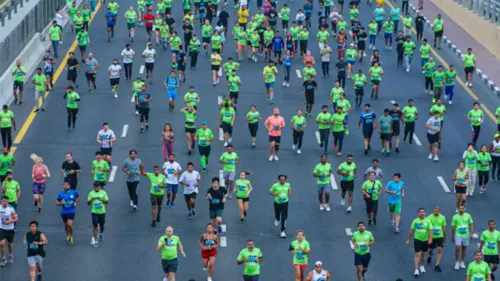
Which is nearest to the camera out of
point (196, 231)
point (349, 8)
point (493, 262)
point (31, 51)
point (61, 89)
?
point (493, 262)

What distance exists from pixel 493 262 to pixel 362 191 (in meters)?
4.88

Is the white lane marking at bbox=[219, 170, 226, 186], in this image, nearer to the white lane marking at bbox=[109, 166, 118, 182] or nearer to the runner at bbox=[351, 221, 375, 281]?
the white lane marking at bbox=[109, 166, 118, 182]

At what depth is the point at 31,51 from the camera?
50.3 m

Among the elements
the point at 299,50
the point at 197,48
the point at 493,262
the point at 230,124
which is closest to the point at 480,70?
the point at 299,50

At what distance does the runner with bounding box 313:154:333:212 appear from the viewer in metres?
33.7

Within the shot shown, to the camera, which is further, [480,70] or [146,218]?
[480,70]

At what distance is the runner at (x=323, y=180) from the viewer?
111ft

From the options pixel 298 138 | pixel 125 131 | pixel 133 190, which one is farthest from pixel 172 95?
pixel 133 190

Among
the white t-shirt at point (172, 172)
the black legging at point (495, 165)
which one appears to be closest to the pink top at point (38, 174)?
the white t-shirt at point (172, 172)

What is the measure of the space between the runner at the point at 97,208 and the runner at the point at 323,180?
18.4 ft

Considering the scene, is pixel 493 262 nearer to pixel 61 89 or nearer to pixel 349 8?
pixel 61 89

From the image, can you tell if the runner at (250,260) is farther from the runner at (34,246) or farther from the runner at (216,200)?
the runner at (34,246)

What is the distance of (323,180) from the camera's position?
111 feet

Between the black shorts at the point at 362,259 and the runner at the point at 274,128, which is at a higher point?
the runner at the point at 274,128
